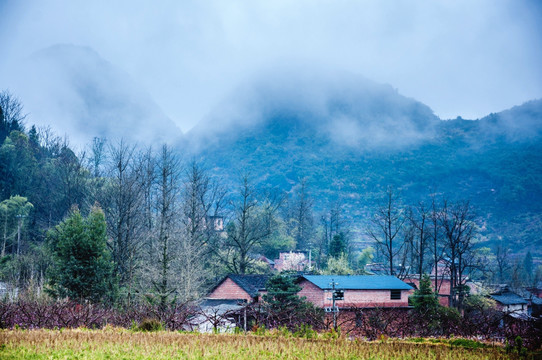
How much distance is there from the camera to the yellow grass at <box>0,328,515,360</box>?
10938 millimetres

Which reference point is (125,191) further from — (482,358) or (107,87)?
(107,87)

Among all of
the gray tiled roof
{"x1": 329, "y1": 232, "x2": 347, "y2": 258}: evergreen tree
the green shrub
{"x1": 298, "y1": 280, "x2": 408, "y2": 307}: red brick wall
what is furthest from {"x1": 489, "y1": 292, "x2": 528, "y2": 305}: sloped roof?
the green shrub

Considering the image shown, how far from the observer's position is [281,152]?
135000 mm

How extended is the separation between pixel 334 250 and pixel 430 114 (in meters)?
123

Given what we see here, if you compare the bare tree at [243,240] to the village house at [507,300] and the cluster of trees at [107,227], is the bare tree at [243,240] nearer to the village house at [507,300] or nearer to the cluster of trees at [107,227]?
the cluster of trees at [107,227]

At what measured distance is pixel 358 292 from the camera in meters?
31.4

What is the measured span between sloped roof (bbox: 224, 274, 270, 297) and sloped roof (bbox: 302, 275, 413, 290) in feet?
13.2

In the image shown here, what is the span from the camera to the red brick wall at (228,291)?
3231 centimetres

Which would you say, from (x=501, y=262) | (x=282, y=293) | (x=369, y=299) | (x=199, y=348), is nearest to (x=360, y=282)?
(x=369, y=299)

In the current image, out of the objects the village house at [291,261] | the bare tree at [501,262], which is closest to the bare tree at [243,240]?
the village house at [291,261]

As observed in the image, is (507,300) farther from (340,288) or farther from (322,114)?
(322,114)

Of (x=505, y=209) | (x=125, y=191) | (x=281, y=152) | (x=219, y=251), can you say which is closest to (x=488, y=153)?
(x=505, y=209)

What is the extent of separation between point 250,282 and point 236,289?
1.54m

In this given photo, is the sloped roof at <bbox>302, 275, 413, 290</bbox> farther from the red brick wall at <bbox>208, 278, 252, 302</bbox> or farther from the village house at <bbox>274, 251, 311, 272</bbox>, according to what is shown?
the village house at <bbox>274, 251, 311, 272</bbox>
